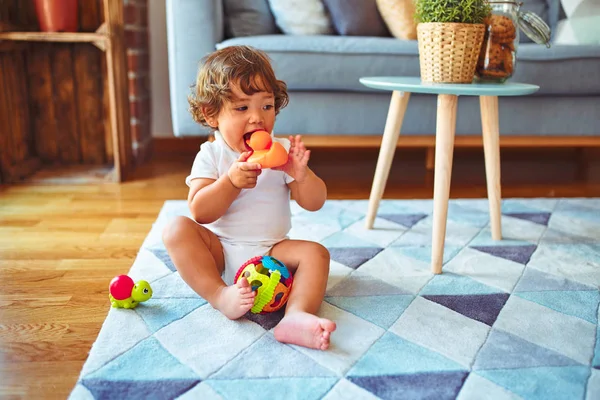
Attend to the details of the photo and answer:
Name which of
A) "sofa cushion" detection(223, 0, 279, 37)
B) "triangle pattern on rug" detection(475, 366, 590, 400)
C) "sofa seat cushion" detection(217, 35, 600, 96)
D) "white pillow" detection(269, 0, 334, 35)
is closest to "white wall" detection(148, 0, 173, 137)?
"sofa cushion" detection(223, 0, 279, 37)

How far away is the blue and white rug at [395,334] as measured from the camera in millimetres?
672

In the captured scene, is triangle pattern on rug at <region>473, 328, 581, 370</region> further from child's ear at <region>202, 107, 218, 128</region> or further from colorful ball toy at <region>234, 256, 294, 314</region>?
child's ear at <region>202, 107, 218, 128</region>

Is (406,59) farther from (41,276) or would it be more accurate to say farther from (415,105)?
(41,276)

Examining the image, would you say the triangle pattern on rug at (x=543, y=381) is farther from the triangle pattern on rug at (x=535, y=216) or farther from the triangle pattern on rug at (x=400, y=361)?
the triangle pattern on rug at (x=535, y=216)

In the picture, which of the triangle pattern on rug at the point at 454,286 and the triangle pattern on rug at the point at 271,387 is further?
the triangle pattern on rug at the point at 454,286

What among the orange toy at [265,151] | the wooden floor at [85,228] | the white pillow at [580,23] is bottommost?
the wooden floor at [85,228]

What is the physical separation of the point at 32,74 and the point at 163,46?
0.52 metres

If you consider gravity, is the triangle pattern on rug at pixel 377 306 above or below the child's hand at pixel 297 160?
below

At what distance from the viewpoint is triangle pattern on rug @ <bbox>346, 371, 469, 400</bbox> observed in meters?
0.66

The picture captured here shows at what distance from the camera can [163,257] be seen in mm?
1086

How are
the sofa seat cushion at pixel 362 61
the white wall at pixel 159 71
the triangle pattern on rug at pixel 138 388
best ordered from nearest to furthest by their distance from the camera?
the triangle pattern on rug at pixel 138 388
the sofa seat cushion at pixel 362 61
the white wall at pixel 159 71

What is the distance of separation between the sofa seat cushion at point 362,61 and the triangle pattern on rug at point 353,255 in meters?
0.58

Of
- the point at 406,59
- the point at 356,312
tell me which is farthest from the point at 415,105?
the point at 356,312

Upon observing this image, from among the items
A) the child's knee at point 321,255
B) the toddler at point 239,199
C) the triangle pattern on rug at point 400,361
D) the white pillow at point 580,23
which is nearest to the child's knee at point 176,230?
the toddler at point 239,199
